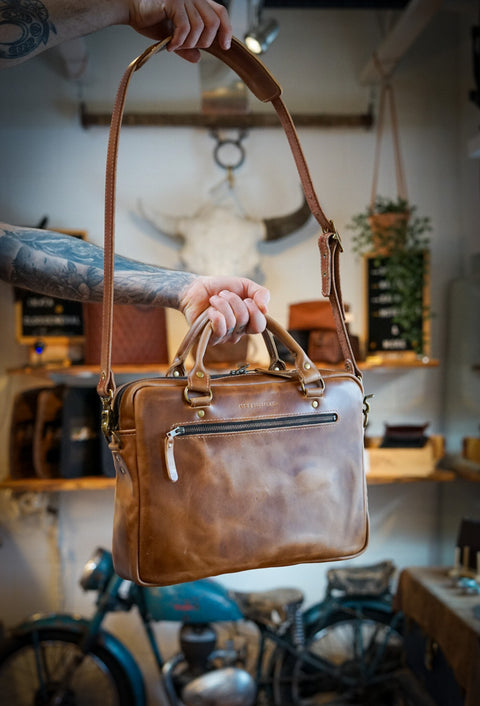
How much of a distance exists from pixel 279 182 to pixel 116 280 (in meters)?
2.60

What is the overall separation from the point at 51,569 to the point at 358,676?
1.64m

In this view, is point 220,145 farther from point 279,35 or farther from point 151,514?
point 151,514

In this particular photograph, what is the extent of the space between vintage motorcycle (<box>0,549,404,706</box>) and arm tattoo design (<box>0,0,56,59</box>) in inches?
95.1

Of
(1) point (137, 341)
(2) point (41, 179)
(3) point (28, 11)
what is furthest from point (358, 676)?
(3) point (28, 11)

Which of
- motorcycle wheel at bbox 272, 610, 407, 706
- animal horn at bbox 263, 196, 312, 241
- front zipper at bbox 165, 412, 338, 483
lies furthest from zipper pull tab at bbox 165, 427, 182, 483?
animal horn at bbox 263, 196, 312, 241

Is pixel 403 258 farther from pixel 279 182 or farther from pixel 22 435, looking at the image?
pixel 22 435

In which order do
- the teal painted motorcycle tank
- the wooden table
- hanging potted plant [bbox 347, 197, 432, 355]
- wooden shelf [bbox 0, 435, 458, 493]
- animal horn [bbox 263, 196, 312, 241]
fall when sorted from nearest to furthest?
the wooden table < the teal painted motorcycle tank < wooden shelf [bbox 0, 435, 458, 493] < hanging potted plant [bbox 347, 197, 432, 355] < animal horn [bbox 263, 196, 312, 241]

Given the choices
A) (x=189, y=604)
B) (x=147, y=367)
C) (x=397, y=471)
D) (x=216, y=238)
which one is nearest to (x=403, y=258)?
(x=216, y=238)

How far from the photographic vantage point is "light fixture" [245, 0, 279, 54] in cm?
→ 290

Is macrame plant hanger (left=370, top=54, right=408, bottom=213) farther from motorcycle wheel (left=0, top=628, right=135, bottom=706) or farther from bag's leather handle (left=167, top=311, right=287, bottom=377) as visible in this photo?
bag's leather handle (left=167, top=311, right=287, bottom=377)

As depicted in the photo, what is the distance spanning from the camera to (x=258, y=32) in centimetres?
294

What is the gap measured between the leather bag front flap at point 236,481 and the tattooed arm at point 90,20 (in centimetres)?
47

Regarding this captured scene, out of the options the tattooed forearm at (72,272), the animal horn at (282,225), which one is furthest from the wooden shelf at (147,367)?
the tattooed forearm at (72,272)

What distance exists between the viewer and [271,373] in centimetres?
95
